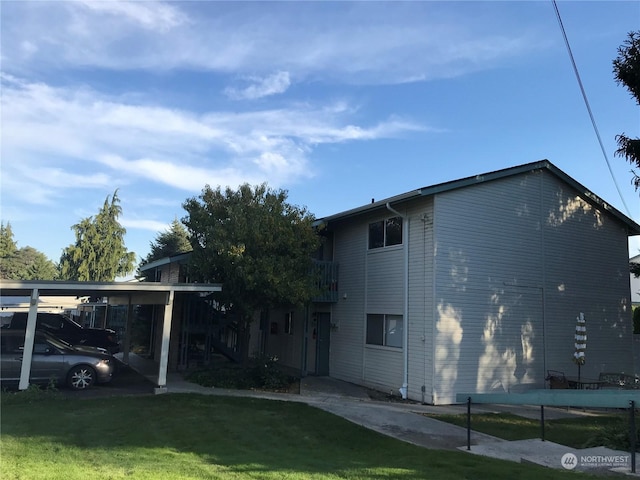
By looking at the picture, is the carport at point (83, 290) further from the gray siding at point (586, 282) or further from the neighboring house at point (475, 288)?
the gray siding at point (586, 282)

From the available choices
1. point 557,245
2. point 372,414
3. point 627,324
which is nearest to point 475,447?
point 372,414

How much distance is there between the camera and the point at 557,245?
49.1 feet

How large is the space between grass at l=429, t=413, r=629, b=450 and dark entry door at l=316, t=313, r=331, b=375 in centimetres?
675

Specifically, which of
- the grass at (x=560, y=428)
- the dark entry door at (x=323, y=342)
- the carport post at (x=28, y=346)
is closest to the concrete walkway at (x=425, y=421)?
the grass at (x=560, y=428)

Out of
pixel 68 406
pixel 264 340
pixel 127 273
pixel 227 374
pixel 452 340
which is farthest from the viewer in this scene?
pixel 127 273

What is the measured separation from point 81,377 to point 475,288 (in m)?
10.5

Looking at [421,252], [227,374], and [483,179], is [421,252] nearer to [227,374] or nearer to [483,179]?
[483,179]

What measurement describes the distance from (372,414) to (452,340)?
3371mm

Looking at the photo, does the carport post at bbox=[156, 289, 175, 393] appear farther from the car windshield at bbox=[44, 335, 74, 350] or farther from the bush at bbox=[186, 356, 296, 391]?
the car windshield at bbox=[44, 335, 74, 350]

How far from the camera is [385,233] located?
15.1 metres

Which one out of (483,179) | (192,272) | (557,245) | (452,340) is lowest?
(452,340)

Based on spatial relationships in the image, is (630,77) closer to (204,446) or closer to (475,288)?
(475,288)
